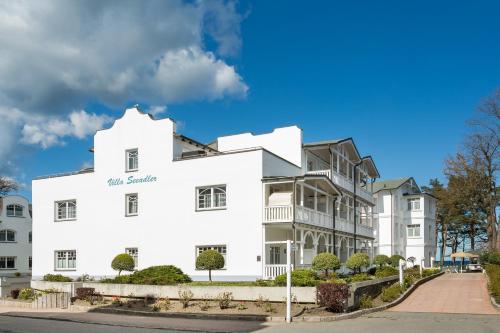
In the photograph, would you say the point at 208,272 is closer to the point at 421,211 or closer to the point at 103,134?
Result: the point at 103,134

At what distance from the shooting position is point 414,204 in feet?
204

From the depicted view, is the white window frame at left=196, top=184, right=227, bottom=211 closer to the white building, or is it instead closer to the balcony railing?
the white building

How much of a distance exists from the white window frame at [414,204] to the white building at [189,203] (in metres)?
22.7

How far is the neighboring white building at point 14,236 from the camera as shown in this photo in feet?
200

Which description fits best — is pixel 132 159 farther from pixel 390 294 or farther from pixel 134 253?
pixel 390 294

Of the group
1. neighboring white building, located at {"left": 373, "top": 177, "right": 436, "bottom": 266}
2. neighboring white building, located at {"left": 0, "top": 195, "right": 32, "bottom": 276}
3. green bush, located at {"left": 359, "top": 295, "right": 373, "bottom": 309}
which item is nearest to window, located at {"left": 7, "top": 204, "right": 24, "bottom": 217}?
neighboring white building, located at {"left": 0, "top": 195, "right": 32, "bottom": 276}

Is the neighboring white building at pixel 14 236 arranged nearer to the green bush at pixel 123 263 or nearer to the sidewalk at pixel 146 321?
the green bush at pixel 123 263

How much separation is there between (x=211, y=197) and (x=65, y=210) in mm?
12407

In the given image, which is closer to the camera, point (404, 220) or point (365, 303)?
point (365, 303)

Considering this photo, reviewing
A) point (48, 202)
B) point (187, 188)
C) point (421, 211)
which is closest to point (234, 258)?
point (187, 188)

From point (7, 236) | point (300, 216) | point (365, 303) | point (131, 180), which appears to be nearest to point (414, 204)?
point (300, 216)

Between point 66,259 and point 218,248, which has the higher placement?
point 218,248

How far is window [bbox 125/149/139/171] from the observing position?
115 feet

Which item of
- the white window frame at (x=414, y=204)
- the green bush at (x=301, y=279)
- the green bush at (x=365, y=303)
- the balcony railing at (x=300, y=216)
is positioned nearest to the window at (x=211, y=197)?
the balcony railing at (x=300, y=216)
